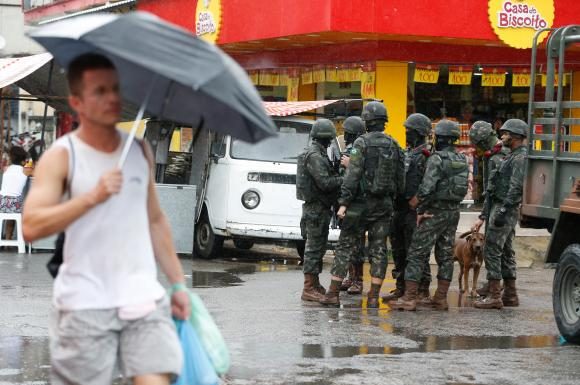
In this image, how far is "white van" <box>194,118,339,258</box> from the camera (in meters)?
15.5

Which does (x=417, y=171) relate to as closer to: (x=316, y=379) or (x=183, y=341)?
(x=316, y=379)

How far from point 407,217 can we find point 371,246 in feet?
2.41

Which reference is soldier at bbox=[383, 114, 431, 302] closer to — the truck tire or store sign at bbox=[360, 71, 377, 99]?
the truck tire

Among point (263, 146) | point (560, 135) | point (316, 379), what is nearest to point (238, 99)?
point (316, 379)

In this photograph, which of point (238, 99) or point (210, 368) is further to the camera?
point (210, 368)

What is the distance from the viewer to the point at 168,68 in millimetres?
4102

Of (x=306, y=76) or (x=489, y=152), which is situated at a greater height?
(x=306, y=76)

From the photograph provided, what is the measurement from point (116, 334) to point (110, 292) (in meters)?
0.17

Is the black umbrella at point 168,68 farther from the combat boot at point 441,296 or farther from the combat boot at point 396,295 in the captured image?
the combat boot at point 396,295

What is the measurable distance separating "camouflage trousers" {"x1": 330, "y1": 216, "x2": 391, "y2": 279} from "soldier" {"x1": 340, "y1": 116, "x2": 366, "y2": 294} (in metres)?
0.62

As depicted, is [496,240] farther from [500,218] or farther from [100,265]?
[100,265]

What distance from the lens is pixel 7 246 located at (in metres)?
16.4

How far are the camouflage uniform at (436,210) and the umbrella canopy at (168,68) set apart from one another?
6472mm

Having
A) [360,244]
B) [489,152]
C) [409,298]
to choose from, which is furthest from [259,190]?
[409,298]
